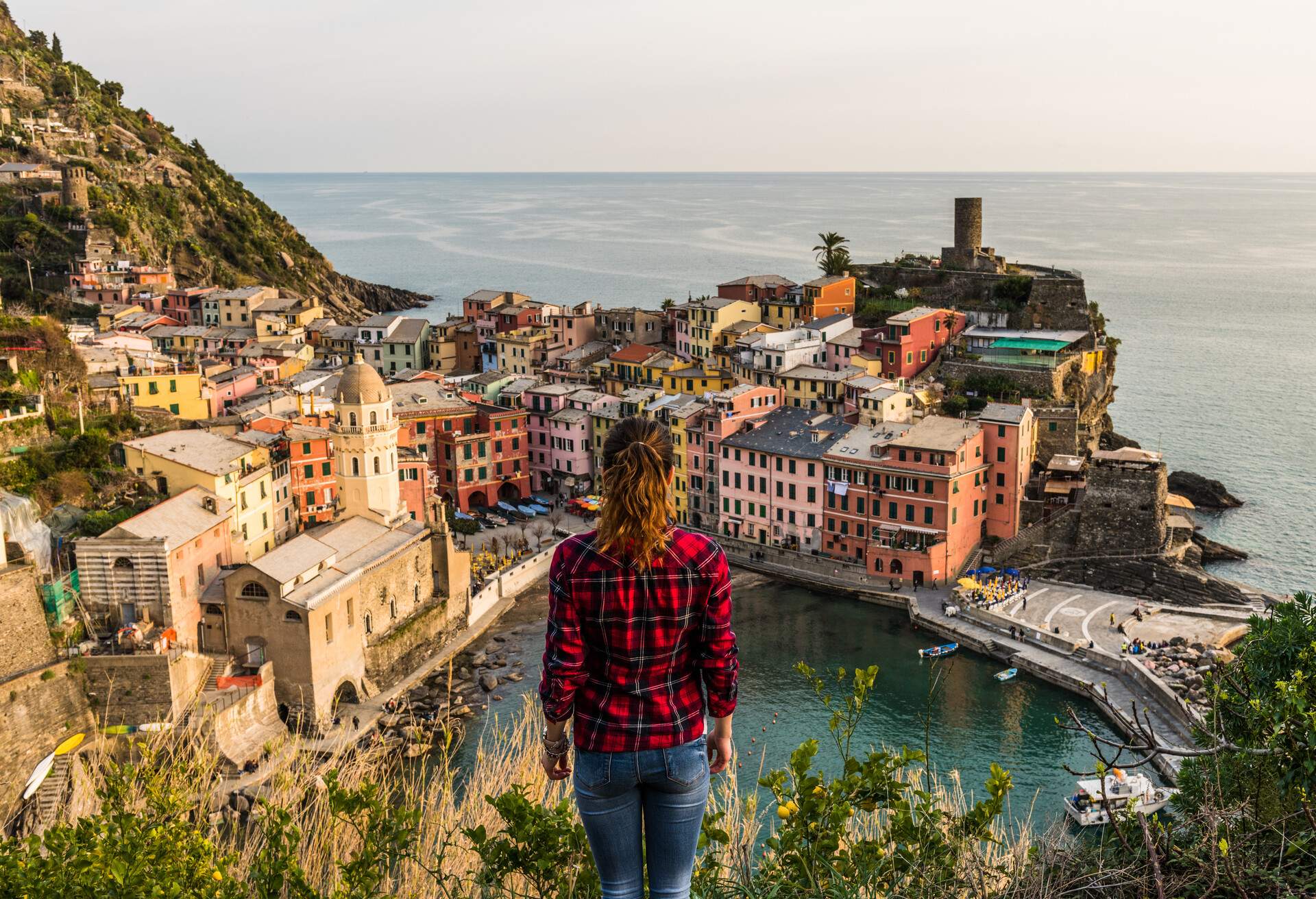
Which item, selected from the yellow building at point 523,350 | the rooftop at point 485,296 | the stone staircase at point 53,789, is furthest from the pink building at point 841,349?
the stone staircase at point 53,789

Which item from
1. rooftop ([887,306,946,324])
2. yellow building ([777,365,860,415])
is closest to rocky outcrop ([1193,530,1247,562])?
yellow building ([777,365,860,415])

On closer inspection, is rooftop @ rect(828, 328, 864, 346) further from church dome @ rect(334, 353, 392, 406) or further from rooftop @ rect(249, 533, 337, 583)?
rooftop @ rect(249, 533, 337, 583)

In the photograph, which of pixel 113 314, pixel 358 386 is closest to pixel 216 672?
pixel 358 386

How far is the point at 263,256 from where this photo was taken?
247 ft

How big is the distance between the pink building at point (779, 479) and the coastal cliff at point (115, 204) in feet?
114

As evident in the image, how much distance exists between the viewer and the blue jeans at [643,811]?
16.2 feet

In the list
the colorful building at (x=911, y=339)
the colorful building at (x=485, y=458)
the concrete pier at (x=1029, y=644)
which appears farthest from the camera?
the colorful building at (x=911, y=339)

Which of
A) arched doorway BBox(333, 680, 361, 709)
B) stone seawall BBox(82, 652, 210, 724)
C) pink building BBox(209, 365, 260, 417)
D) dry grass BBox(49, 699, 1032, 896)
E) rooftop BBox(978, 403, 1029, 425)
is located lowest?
arched doorway BBox(333, 680, 361, 709)

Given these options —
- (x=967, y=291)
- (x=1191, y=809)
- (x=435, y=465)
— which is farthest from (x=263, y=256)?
(x=1191, y=809)

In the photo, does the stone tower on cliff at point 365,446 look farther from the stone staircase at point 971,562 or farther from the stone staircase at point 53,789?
the stone staircase at point 971,562

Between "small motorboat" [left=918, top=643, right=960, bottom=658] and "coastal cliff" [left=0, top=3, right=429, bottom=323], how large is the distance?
43.6 m

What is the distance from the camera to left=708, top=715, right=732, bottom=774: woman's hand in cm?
512

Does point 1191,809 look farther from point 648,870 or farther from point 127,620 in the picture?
point 127,620

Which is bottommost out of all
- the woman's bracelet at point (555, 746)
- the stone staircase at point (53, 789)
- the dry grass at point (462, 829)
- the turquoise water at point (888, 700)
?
the turquoise water at point (888, 700)
